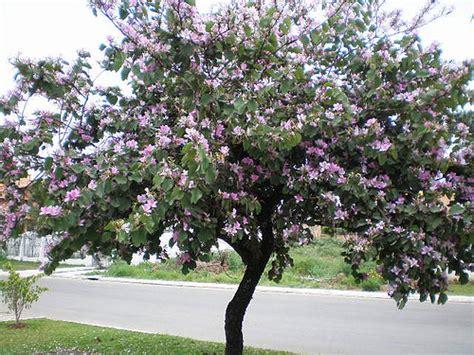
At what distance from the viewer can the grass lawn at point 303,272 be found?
16445 mm

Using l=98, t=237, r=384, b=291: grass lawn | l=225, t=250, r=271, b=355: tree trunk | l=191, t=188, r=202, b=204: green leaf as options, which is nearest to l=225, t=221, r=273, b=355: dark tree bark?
l=225, t=250, r=271, b=355: tree trunk

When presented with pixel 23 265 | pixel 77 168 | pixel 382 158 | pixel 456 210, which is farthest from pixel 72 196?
pixel 23 265

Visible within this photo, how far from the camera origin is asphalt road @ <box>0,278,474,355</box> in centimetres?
869

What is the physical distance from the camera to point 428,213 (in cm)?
351

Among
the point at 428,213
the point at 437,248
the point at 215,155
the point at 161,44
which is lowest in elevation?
the point at 437,248

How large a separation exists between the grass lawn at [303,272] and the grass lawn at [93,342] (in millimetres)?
7986

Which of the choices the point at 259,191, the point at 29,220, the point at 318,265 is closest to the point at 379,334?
the point at 259,191

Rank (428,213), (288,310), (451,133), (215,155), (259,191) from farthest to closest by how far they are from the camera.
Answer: (288,310) < (259,191) < (451,133) < (428,213) < (215,155)

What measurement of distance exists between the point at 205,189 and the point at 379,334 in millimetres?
7599

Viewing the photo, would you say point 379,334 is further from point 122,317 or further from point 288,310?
point 122,317

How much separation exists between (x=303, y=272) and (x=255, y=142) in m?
16.2

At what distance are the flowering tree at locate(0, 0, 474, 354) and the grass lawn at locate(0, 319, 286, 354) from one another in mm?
3308

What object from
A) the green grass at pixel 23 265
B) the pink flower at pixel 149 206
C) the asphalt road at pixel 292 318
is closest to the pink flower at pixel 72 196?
the pink flower at pixel 149 206

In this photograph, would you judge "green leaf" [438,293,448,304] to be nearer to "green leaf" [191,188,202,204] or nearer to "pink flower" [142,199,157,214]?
"green leaf" [191,188,202,204]
